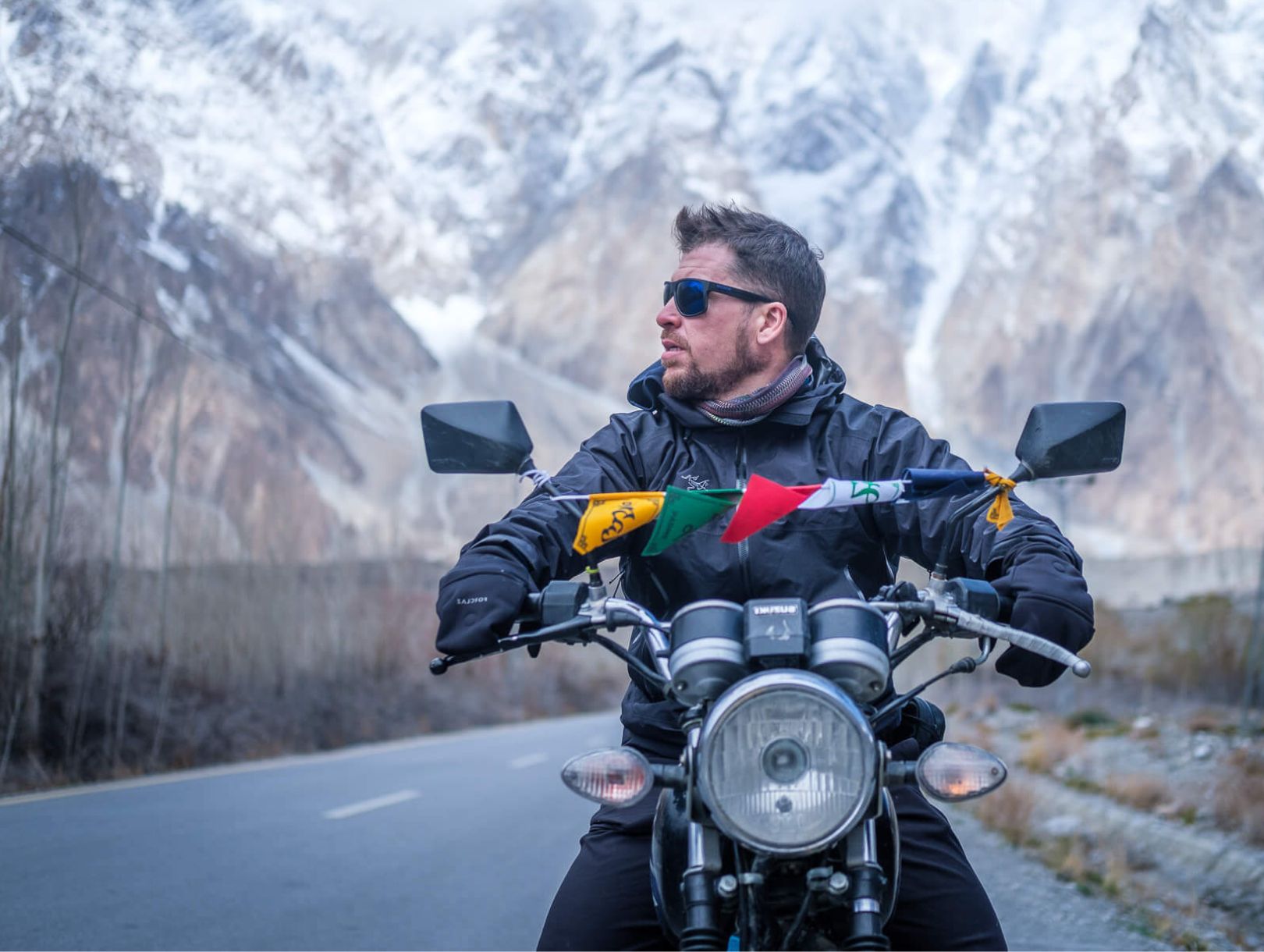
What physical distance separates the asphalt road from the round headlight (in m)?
4.53

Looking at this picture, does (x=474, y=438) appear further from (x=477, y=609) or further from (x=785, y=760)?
(x=785, y=760)

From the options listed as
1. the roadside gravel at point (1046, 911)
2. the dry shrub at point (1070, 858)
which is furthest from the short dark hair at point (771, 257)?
the dry shrub at point (1070, 858)

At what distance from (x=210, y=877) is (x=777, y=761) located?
6087 millimetres

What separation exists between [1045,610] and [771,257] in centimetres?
113

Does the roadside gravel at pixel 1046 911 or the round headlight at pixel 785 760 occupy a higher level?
the round headlight at pixel 785 760

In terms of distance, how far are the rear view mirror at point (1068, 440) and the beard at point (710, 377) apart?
2.46ft

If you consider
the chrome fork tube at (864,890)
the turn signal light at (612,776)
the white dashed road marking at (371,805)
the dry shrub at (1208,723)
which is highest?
the turn signal light at (612,776)

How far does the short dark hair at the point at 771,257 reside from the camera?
3303 millimetres

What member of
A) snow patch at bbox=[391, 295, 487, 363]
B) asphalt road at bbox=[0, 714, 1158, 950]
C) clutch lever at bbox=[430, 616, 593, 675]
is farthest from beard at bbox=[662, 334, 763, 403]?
snow patch at bbox=[391, 295, 487, 363]

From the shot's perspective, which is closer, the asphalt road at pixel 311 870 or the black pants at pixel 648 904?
the black pants at pixel 648 904

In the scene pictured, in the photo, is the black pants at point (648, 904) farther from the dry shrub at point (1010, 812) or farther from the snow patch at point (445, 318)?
the snow patch at point (445, 318)

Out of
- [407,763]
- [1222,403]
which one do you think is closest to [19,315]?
[407,763]

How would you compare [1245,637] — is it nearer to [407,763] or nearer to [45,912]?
[407,763]

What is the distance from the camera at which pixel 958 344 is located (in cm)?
11400
